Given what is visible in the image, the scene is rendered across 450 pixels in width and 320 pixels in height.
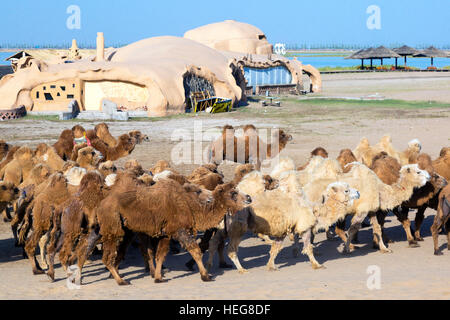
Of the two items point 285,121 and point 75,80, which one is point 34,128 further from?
point 285,121

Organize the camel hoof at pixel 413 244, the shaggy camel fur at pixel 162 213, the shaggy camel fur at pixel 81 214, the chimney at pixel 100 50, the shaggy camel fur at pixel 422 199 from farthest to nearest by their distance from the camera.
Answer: the chimney at pixel 100 50 < the shaggy camel fur at pixel 422 199 < the camel hoof at pixel 413 244 < the shaggy camel fur at pixel 81 214 < the shaggy camel fur at pixel 162 213

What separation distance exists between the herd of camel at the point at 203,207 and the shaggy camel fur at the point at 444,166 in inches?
0.7

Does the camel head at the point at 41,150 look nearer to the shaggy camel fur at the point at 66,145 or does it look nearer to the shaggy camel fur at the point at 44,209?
the shaggy camel fur at the point at 66,145

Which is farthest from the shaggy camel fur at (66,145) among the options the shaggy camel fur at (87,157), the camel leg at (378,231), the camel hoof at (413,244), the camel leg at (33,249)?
the camel hoof at (413,244)

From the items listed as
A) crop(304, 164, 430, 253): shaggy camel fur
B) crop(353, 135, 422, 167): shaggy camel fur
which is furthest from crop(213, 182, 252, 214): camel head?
crop(353, 135, 422, 167): shaggy camel fur

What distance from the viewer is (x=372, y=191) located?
948 cm

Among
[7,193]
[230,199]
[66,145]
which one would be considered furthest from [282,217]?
[66,145]

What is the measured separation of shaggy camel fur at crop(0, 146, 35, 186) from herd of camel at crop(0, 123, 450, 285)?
1.51m

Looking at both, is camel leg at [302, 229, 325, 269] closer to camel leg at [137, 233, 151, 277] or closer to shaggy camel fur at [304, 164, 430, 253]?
shaggy camel fur at [304, 164, 430, 253]

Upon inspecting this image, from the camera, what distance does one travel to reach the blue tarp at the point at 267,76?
157ft

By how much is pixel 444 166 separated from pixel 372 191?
236cm

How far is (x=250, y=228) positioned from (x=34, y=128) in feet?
65.6

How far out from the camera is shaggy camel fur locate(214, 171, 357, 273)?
27.9 feet

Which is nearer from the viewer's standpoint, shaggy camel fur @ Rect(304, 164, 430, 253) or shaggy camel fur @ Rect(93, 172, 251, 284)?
shaggy camel fur @ Rect(93, 172, 251, 284)
